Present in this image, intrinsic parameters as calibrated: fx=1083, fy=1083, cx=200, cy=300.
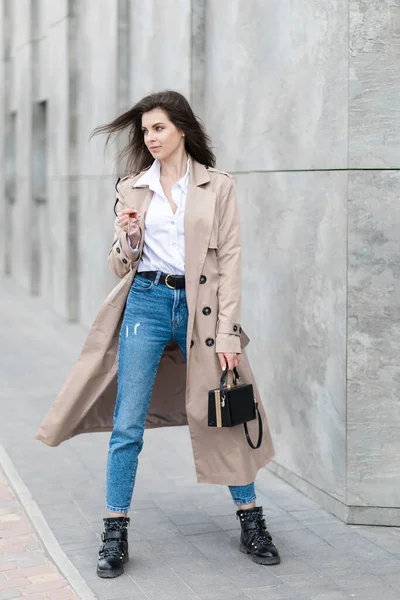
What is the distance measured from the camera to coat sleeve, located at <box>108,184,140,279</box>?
183 inches

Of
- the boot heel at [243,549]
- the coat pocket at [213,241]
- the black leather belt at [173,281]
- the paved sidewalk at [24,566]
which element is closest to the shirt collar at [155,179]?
the coat pocket at [213,241]

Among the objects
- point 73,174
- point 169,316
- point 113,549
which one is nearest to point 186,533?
point 113,549

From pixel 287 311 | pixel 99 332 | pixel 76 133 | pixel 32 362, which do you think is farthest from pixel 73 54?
pixel 99 332

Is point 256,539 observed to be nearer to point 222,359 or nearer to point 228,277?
point 222,359

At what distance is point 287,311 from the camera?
19.3 ft

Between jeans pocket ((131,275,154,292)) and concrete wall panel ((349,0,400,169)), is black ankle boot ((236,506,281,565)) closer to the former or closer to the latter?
jeans pocket ((131,275,154,292))

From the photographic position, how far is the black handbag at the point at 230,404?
4.62 meters

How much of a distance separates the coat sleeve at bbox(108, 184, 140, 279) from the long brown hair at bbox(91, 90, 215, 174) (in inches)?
12.3

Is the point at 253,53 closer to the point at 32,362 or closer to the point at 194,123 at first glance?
the point at 194,123

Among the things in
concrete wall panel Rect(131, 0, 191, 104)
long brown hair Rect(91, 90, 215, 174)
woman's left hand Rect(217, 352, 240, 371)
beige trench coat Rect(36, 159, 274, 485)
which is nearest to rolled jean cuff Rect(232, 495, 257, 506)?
beige trench coat Rect(36, 159, 274, 485)

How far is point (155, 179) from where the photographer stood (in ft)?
15.7

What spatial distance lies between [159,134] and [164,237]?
450 mm

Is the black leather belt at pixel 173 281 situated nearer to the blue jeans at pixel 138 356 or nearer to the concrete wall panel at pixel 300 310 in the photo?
the blue jeans at pixel 138 356

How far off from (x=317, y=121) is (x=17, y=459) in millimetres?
2861
